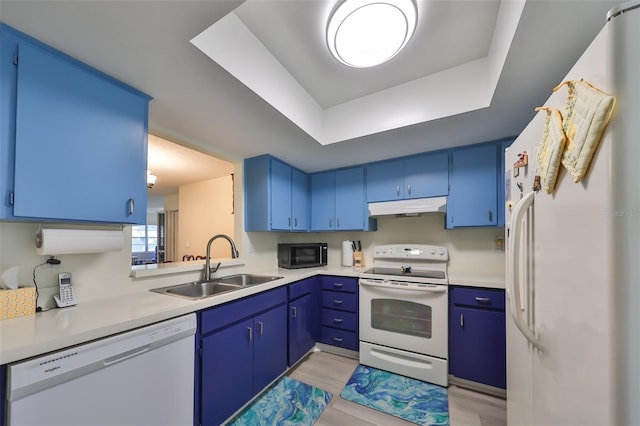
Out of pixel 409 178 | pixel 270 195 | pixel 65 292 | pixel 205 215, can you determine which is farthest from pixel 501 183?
pixel 205 215

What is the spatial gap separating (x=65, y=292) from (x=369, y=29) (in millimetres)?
2151

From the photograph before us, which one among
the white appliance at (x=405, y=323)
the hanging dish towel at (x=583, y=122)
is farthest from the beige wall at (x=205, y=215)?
the hanging dish towel at (x=583, y=122)

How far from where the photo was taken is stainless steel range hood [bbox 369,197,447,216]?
2.35 metres

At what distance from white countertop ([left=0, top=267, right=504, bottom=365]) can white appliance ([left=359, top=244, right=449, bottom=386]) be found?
1282mm

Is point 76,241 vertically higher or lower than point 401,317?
higher

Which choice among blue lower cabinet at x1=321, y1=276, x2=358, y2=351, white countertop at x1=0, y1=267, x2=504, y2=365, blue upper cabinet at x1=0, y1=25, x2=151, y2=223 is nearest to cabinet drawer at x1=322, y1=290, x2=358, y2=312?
blue lower cabinet at x1=321, y1=276, x2=358, y2=351

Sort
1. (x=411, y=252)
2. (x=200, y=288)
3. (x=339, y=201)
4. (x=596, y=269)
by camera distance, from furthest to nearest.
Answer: (x=339, y=201), (x=411, y=252), (x=200, y=288), (x=596, y=269)

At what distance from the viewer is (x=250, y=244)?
266 centimetres

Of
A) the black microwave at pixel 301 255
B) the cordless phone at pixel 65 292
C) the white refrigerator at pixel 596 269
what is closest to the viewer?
the white refrigerator at pixel 596 269

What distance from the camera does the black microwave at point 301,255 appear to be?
2732 mm

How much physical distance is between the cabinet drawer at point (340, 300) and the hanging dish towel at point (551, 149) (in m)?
1.88

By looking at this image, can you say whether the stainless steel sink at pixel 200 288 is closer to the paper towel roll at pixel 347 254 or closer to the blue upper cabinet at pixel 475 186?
the paper towel roll at pixel 347 254

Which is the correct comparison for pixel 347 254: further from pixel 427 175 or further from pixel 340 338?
pixel 427 175

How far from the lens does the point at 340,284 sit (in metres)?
2.46
